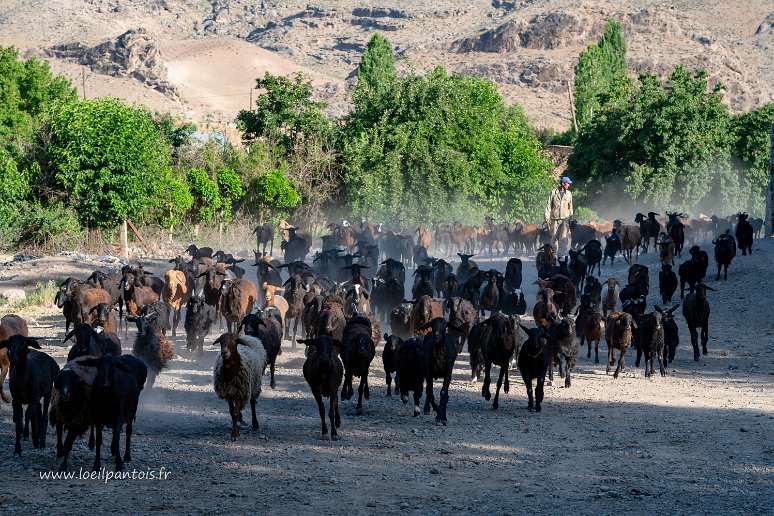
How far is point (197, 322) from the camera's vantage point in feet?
58.9

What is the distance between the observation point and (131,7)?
133 metres

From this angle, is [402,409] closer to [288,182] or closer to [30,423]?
[30,423]

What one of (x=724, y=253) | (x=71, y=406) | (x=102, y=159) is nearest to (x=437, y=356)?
(x=71, y=406)

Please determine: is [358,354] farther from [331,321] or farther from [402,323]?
[402,323]

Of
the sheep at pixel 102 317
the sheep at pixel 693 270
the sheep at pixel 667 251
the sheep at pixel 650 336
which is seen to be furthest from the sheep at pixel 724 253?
the sheep at pixel 102 317

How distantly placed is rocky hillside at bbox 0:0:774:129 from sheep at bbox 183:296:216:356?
82.0m

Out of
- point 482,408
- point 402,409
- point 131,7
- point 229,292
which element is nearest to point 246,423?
point 402,409

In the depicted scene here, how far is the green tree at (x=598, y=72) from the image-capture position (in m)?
74.8

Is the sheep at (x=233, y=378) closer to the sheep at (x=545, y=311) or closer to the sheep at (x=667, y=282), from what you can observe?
the sheep at (x=545, y=311)

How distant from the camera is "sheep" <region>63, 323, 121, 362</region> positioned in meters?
12.7

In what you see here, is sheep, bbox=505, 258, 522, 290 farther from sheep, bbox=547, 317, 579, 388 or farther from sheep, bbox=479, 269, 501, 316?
sheep, bbox=547, 317, 579, 388

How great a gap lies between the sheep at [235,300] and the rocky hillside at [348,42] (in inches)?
3203

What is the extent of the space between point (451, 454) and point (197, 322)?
7662 millimetres

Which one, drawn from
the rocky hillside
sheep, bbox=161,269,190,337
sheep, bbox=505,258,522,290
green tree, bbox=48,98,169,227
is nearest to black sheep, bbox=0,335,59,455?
sheep, bbox=161,269,190,337
